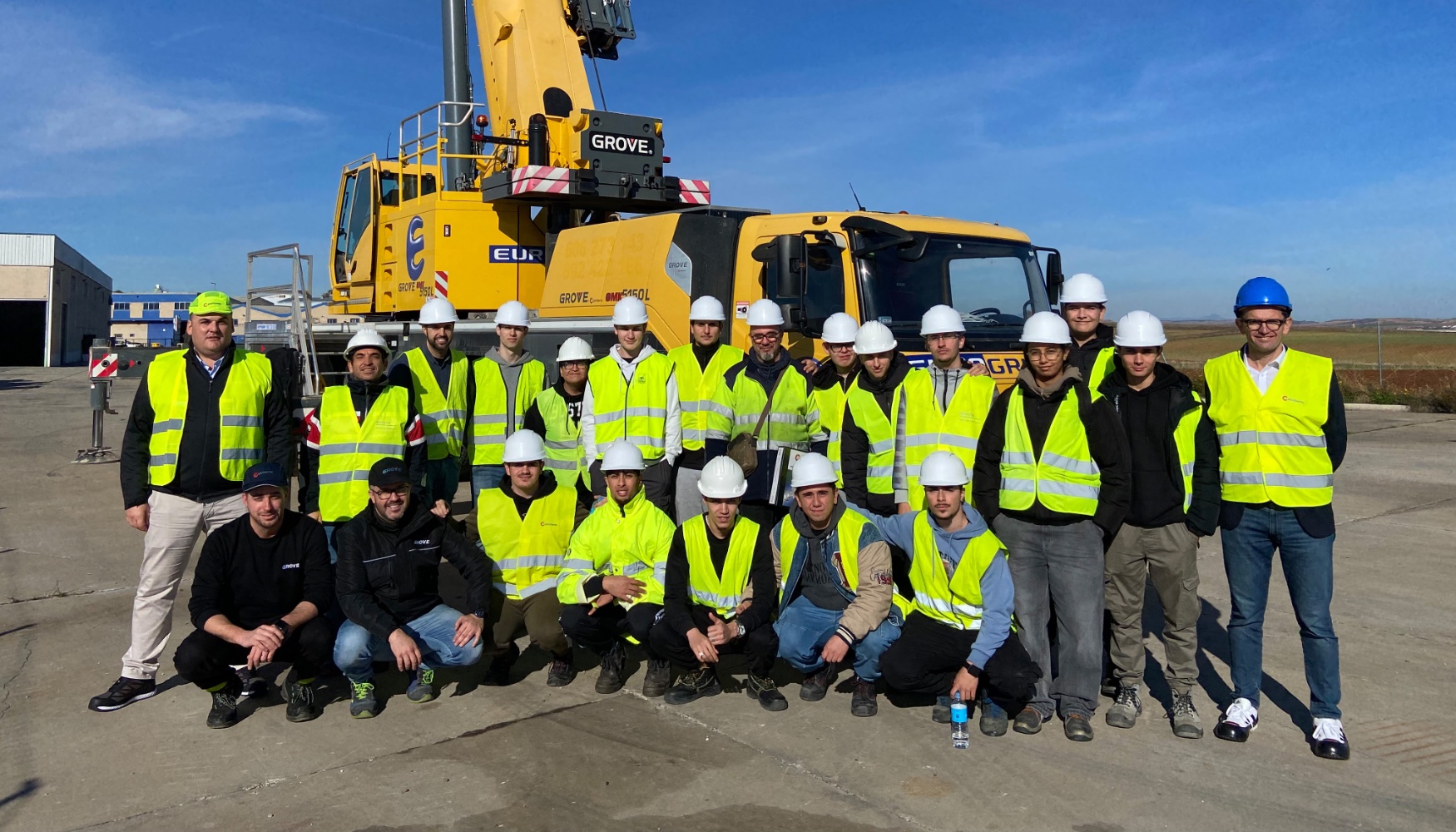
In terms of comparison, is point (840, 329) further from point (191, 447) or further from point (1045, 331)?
point (191, 447)

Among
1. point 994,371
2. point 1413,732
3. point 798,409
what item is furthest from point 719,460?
point 1413,732

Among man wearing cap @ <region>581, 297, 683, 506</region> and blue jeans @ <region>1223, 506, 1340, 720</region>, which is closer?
blue jeans @ <region>1223, 506, 1340, 720</region>

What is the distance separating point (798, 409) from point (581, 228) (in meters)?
3.85

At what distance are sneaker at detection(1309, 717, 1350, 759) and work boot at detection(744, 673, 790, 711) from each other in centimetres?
229

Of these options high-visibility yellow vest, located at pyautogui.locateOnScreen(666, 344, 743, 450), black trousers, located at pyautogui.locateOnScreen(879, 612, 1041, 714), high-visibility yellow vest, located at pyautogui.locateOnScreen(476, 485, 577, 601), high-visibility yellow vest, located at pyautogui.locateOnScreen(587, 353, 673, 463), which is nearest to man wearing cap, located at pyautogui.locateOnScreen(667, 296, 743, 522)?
high-visibility yellow vest, located at pyautogui.locateOnScreen(666, 344, 743, 450)

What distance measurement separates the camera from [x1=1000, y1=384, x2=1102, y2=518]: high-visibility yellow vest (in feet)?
15.1

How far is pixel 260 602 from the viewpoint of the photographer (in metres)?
4.89

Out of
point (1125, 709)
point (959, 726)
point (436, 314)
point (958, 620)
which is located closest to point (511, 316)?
point (436, 314)

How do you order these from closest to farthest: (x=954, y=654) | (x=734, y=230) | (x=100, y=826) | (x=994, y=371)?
(x=100, y=826)
(x=954, y=654)
(x=994, y=371)
(x=734, y=230)

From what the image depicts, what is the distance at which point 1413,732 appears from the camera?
458 centimetres

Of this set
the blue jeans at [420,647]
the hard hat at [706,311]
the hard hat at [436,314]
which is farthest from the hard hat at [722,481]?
the hard hat at [436,314]

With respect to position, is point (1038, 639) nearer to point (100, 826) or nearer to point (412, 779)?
point (412, 779)

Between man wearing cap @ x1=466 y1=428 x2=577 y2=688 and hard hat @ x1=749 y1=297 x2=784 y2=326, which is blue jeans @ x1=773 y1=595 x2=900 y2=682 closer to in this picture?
man wearing cap @ x1=466 y1=428 x2=577 y2=688

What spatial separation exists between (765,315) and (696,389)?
604 mm
